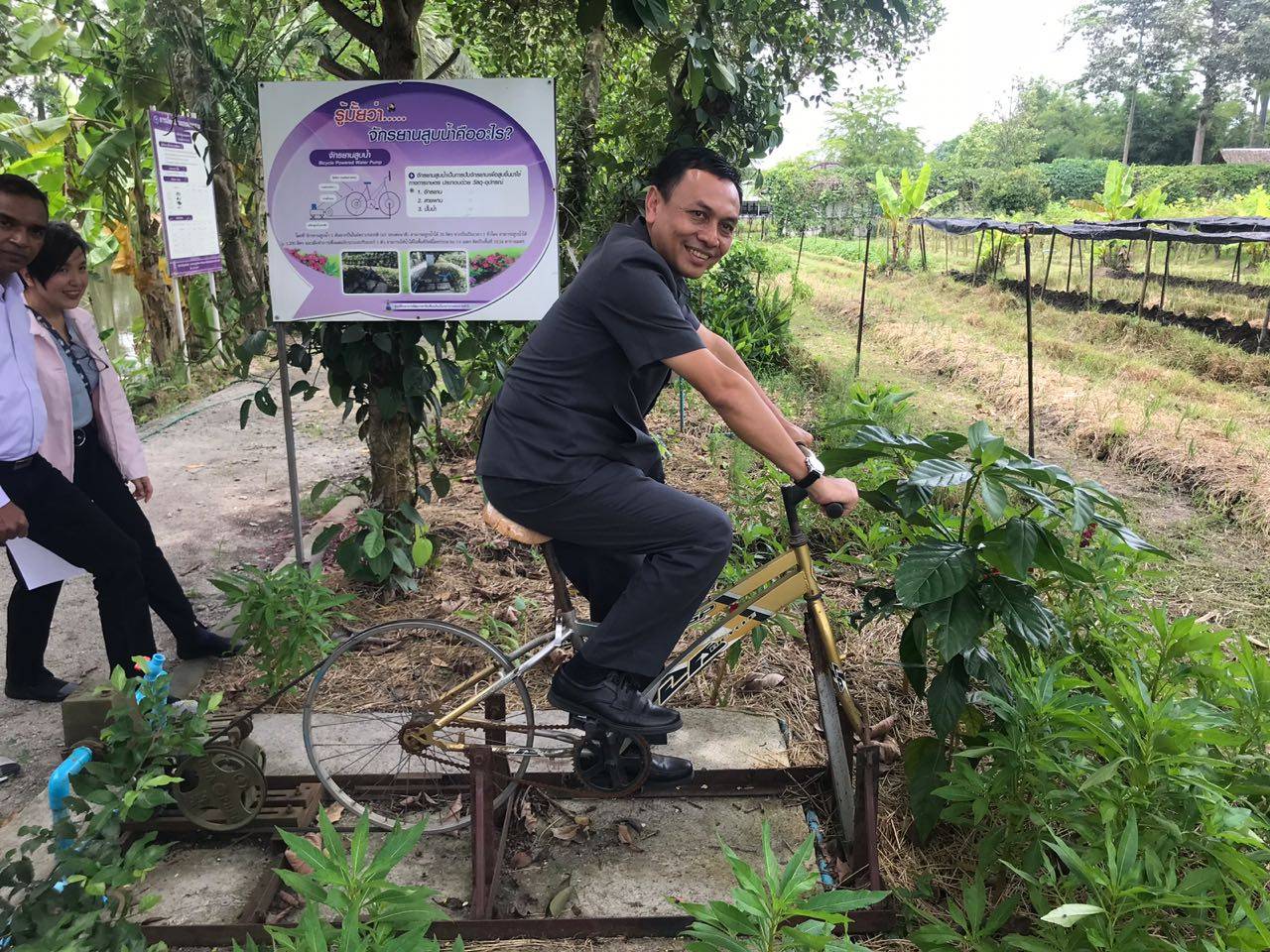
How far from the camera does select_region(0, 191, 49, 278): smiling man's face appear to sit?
3293mm

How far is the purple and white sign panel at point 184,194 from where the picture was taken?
18.3 feet

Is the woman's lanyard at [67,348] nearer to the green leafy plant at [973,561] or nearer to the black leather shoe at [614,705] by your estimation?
the black leather shoe at [614,705]

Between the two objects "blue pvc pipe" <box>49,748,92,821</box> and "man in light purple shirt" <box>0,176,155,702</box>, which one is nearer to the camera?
"blue pvc pipe" <box>49,748,92,821</box>

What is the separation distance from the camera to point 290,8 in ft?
21.6

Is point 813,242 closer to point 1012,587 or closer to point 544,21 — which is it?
point 544,21

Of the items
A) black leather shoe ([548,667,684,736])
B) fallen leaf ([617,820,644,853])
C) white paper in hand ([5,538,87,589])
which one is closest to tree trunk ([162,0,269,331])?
white paper in hand ([5,538,87,589])

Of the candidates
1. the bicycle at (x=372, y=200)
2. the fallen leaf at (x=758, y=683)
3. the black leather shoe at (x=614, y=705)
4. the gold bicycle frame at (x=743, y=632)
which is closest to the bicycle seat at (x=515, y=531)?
the gold bicycle frame at (x=743, y=632)

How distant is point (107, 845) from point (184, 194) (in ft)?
15.8

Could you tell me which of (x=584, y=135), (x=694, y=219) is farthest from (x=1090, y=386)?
(x=694, y=219)

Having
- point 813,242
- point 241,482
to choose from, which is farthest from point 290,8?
point 813,242

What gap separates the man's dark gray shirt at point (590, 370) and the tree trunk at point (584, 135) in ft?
11.4

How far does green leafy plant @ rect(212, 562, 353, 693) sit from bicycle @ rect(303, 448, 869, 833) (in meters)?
0.43

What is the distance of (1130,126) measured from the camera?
165 feet

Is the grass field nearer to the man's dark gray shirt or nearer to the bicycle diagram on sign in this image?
the man's dark gray shirt
